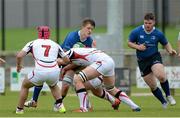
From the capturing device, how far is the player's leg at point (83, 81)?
16422 mm

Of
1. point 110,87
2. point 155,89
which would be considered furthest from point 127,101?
point 155,89

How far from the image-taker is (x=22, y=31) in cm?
5481

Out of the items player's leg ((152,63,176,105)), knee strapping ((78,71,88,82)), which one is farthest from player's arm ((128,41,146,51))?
knee strapping ((78,71,88,82))

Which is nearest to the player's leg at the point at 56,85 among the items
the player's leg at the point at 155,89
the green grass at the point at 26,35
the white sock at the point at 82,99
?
the white sock at the point at 82,99

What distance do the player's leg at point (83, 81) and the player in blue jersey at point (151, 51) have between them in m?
1.63

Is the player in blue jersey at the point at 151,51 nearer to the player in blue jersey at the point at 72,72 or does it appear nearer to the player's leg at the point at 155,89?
the player's leg at the point at 155,89

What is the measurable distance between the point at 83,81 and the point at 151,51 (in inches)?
89.1

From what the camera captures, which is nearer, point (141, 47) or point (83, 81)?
point (83, 81)

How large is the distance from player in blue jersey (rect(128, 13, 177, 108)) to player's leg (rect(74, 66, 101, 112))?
1.63 metres

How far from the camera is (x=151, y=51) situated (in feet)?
59.6

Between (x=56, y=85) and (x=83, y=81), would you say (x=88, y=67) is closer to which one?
(x=83, y=81)

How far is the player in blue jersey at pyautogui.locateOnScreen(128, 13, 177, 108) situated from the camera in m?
17.9

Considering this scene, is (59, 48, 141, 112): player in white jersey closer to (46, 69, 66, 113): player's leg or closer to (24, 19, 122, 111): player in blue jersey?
(46, 69, 66, 113): player's leg

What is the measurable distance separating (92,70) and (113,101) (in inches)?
42.3
